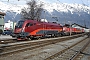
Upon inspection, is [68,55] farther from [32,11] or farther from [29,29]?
[32,11]

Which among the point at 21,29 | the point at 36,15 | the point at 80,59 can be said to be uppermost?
the point at 36,15

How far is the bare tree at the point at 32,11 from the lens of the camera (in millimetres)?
92706

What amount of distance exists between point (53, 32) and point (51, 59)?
37.8 metres

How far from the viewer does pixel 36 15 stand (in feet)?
306

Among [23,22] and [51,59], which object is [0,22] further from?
[51,59]

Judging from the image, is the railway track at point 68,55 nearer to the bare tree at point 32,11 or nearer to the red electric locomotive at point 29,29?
the red electric locomotive at point 29,29

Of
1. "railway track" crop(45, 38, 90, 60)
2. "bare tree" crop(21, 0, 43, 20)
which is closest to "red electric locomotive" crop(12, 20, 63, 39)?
"railway track" crop(45, 38, 90, 60)

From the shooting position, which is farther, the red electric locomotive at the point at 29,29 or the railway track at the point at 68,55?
the red electric locomotive at the point at 29,29

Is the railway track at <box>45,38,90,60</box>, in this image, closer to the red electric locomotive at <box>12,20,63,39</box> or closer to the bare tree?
the red electric locomotive at <box>12,20,63,39</box>

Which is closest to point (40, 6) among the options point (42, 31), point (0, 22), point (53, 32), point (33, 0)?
point (33, 0)

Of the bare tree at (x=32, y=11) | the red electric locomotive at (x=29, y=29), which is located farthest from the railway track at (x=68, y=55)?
the bare tree at (x=32, y=11)

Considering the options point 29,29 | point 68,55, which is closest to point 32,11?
point 29,29

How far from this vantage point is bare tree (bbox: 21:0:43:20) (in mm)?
92706

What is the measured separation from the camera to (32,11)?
91.9 m
